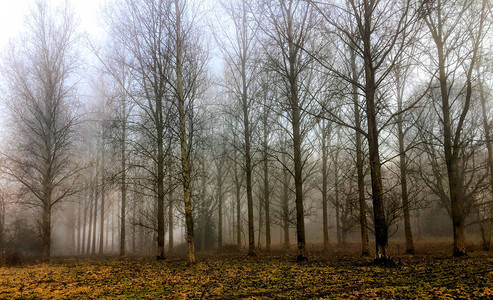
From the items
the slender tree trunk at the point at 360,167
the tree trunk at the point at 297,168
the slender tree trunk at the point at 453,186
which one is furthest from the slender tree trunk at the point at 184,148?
the slender tree trunk at the point at 453,186

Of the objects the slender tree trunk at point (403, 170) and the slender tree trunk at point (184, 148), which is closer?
the slender tree trunk at point (184, 148)

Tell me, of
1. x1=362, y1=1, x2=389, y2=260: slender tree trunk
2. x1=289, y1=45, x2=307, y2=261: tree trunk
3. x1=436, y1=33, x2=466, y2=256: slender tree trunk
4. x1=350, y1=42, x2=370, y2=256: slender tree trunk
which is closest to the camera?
x1=362, y1=1, x2=389, y2=260: slender tree trunk

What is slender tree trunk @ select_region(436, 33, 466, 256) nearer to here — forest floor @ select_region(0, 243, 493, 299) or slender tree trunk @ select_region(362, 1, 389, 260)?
→ forest floor @ select_region(0, 243, 493, 299)

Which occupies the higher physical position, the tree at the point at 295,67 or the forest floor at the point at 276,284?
the tree at the point at 295,67

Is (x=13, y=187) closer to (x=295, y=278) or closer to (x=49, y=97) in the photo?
(x=49, y=97)

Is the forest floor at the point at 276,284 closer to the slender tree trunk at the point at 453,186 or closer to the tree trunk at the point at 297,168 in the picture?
the tree trunk at the point at 297,168

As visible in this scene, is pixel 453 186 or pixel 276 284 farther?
pixel 453 186

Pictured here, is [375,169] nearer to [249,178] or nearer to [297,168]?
[297,168]

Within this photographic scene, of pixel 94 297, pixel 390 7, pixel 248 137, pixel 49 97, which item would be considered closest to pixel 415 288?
pixel 94 297

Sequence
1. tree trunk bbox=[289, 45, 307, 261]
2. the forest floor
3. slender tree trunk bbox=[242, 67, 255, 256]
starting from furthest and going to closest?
slender tree trunk bbox=[242, 67, 255, 256] → tree trunk bbox=[289, 45, 307, 261] → the forest floor

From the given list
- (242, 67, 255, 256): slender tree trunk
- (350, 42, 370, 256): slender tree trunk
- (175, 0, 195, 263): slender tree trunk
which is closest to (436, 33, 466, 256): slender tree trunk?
(350, 42, 370, 256): slender tree trunk

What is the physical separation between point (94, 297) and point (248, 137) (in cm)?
1125

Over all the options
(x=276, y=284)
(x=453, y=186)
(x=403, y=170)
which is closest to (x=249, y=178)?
(x=403, y=170)

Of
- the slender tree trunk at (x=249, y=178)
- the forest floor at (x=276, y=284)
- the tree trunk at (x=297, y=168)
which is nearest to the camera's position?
the forest floor at (x=276, y=284)
